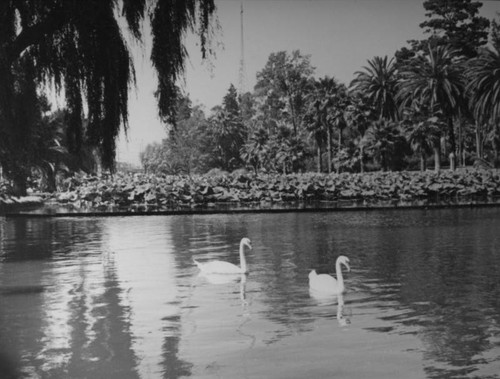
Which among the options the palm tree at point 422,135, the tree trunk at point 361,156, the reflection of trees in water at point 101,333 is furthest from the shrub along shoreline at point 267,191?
the reflection of trees in water at point 101,333

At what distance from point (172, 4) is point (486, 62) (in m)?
28.7

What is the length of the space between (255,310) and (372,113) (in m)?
38.3

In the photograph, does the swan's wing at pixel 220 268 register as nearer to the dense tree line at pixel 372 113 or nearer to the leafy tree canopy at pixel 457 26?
the dense tree line at pixel 372 113

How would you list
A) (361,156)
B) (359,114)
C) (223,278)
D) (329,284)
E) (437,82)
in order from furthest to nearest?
1. (359,114)
2. (361,156)
3. (437,82)
4. (223,278)
5. (329,284)

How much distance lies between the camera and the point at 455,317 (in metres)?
5.44

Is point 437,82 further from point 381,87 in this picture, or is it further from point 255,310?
point 255,310

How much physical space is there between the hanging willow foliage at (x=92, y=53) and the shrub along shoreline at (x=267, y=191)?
55.4 ft

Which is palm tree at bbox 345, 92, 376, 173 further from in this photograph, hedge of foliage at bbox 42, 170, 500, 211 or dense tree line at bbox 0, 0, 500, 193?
hedge of foliage at bbox 42, 170, 500, 211

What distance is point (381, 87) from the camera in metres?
43.0

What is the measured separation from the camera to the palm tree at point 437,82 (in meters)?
37.2

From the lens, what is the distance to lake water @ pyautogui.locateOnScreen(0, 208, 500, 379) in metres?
4.24

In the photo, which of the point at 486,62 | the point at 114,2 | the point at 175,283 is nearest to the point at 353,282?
the point at 175,283

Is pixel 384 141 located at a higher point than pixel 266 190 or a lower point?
higher

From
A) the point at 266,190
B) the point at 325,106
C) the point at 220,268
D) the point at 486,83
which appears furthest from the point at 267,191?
the point at 325,106
